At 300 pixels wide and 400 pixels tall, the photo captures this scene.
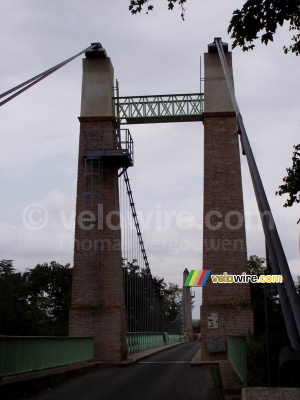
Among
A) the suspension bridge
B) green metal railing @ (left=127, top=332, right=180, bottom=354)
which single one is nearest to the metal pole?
the suspension bridge

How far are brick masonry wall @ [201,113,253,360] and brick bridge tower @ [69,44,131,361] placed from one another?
279cm

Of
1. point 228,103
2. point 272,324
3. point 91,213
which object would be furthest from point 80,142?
point 272,324

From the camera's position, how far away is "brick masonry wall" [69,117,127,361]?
60.6 feet

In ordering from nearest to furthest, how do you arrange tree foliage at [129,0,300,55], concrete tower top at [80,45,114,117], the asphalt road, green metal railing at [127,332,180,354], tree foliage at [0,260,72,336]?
tree foliage at [129,0,300,55] < the asphalt road < concrete tower top at [80,45,114,117] < green metal railing at [127,332,180,354] < tree foliage at [0,260,72,336]

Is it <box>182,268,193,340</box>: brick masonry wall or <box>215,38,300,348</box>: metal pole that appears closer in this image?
<box>215,38,300,348</box>: metal pole

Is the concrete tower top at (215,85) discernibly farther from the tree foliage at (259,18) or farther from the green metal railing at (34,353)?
the tree foliage at (259,18)

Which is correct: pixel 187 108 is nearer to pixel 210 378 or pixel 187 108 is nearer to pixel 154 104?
pixel 154 104

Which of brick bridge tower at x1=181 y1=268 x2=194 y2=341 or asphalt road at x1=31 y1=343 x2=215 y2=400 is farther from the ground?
brick bridge tower at x1=181 y1=268 x2=194 y2=341

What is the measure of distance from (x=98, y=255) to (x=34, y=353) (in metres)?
8.54

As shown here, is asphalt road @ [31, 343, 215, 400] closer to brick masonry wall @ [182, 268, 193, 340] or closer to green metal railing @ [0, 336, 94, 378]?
green metal railing @ [0, 336, 94, 378]

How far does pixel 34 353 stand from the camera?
10.7m

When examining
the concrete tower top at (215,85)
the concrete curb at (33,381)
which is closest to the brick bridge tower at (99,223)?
the concrete tower top at (215,85)

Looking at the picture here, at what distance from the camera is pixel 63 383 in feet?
38.3

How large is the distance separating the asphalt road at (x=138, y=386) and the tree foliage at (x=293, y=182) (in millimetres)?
3500
